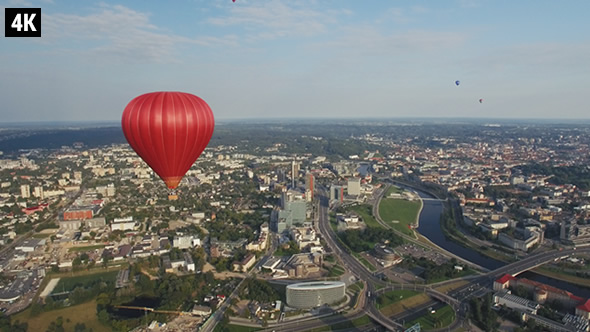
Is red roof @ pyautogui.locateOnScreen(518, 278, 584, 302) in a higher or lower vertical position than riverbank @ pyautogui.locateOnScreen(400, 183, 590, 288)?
higher

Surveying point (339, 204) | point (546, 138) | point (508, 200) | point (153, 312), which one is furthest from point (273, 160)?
point (546, 138)

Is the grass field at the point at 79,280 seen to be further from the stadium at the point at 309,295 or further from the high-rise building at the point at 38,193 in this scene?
the high-rise building at the point at 38,193

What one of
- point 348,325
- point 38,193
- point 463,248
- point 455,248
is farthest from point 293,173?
point 348,325

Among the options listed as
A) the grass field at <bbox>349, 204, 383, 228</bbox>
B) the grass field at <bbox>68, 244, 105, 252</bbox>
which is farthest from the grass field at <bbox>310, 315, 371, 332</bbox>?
→ the grass field at <bbox>68, 244, 105, 252</bbox>

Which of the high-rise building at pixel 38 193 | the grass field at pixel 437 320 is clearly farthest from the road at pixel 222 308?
the high-rise building at pixel 38 193

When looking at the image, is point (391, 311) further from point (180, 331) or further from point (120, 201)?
point (120, 201)

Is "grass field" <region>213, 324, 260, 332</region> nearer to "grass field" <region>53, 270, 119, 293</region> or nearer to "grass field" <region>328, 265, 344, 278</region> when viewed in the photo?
"grass field" <region>328, 265, 344, 278</region>
